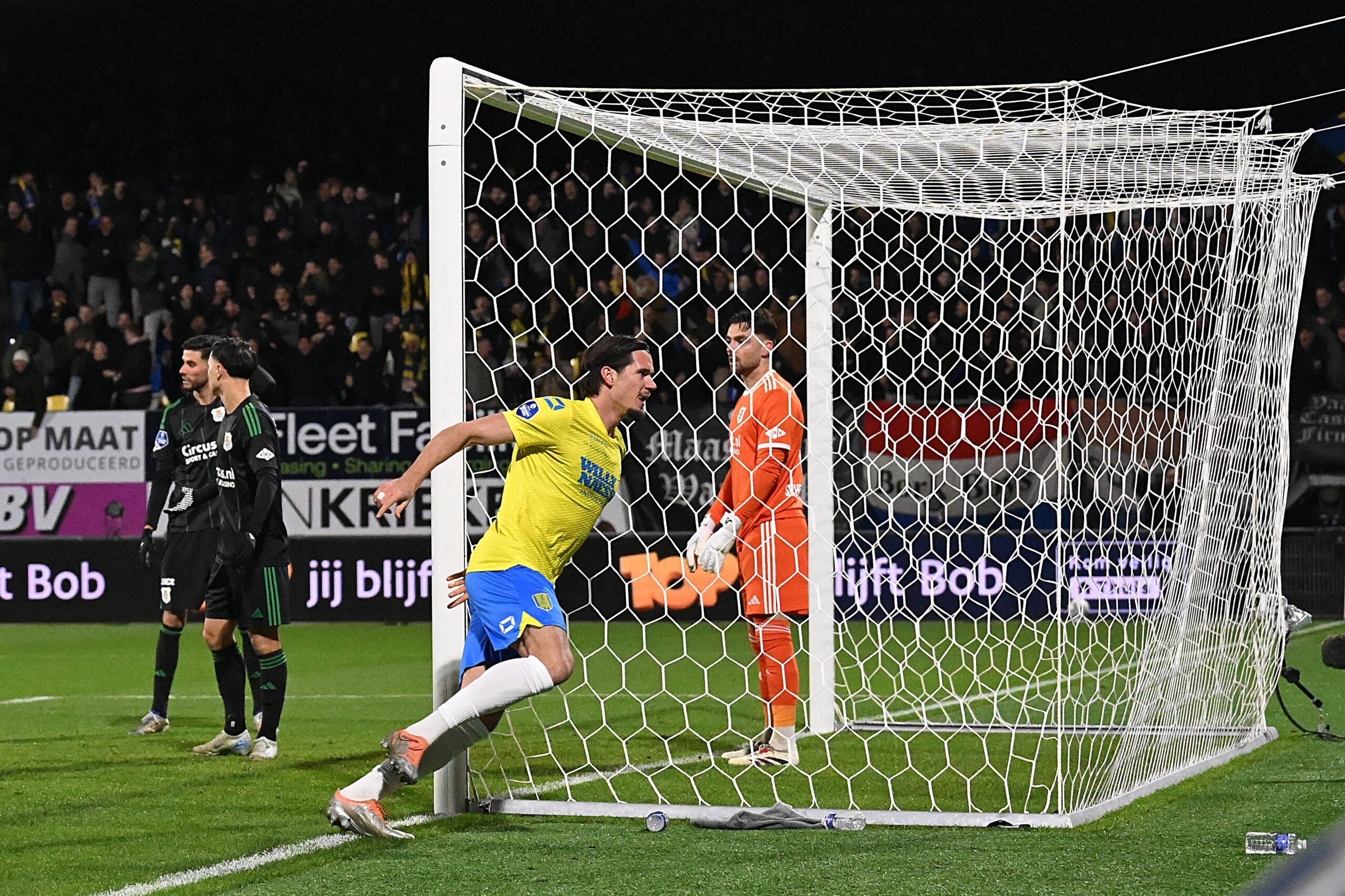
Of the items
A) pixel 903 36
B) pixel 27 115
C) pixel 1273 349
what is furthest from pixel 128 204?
pixel 1273 349

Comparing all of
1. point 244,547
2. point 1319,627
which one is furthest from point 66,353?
point 1319,627

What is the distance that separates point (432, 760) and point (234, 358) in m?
2.56

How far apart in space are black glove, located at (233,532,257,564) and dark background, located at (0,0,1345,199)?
1105cm

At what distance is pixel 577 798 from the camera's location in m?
5.09

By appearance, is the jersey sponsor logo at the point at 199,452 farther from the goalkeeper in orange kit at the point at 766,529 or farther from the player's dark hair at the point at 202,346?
the goalkeeper in orange kit at the point at 766,529

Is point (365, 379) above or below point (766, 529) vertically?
above

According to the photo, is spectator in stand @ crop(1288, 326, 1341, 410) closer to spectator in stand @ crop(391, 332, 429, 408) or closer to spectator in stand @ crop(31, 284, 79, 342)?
spectator in stand @ crop(391, 332, 429, 408)

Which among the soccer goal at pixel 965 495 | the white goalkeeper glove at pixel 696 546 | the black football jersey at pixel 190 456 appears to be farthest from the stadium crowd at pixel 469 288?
the white goalkeeper glove at pixel 696 546

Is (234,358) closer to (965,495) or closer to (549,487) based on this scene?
(549,487)

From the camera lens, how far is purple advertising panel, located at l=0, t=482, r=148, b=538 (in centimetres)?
1371

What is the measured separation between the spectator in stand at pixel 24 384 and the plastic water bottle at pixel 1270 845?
13.1m

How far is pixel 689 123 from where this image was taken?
5.18 m

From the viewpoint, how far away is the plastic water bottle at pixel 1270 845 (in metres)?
3.97

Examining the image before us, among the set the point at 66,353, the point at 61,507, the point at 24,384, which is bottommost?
the point at 61,507
